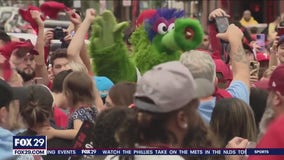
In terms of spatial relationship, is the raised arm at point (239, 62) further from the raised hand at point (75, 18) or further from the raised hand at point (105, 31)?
the raised hand at point (75, 18)

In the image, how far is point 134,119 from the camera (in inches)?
117

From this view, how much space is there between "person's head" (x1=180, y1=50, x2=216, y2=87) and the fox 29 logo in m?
0.96

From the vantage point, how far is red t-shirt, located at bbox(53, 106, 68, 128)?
196 inches

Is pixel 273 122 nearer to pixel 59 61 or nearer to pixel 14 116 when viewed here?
pixel 14 116

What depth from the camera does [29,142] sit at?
12.3 ft

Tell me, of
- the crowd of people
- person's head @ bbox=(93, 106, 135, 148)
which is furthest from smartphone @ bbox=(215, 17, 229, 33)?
person's head @ bbox=(93, 106, 135, 148)

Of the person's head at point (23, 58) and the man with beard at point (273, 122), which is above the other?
the man with beard at point (273, 122)

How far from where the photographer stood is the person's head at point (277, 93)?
125 inches

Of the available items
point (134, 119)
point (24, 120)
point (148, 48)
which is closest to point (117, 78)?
point (148, 48)

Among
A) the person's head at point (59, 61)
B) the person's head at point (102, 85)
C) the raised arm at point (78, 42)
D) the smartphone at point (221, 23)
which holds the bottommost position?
the person's head at point (102, 85)

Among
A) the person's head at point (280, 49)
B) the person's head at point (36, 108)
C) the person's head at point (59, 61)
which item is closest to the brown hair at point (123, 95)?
the person's head at point (36, 108)

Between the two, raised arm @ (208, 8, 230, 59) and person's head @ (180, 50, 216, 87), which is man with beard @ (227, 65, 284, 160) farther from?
raised arm @ (208, 8, 230, 59)

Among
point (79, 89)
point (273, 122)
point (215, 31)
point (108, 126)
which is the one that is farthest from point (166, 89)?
point (215, 31)

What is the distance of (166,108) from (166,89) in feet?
0.27
